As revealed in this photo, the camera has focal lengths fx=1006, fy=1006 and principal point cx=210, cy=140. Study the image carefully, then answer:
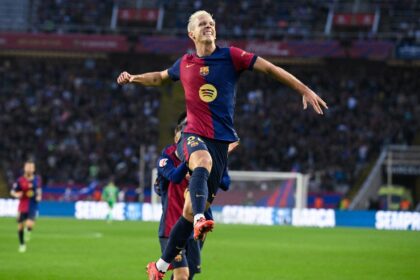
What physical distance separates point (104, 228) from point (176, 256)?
25.2 m

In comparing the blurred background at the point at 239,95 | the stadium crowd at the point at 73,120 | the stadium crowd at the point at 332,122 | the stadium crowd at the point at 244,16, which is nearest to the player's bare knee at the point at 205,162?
the blurred background at the point at 239,95

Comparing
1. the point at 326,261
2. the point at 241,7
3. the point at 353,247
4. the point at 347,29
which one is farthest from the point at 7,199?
the point at 326,261

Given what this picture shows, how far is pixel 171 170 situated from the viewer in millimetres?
10227

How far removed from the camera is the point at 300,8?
4969cm

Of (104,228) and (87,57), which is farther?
(87,57)

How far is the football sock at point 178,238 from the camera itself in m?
9.77

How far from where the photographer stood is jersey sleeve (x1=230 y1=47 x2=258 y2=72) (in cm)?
976

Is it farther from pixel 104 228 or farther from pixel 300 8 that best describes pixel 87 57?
pixel 104 228

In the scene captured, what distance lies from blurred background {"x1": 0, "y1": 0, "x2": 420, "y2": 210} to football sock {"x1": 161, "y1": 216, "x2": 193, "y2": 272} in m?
33.2

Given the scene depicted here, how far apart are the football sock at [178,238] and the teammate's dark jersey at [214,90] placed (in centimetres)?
89

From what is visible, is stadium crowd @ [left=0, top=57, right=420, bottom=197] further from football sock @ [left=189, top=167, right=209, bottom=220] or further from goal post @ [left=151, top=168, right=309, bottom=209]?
football sock @ [left=189, top=167, right=209, bottom=220]

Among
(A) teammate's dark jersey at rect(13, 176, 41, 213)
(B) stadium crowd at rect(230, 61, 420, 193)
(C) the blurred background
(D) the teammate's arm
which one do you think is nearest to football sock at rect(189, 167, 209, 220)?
(D) the teammate's arm

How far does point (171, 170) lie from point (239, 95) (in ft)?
137

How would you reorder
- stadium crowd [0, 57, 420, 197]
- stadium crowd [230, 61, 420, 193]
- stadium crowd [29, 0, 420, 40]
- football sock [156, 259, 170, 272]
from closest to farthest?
football sock [156, 259, 170, 272] → stadium crowd [230, 61, 420, 193] → stadium crowd [0, 57, 420, 197] → stadium crowd [29, 0, 420, 40]
